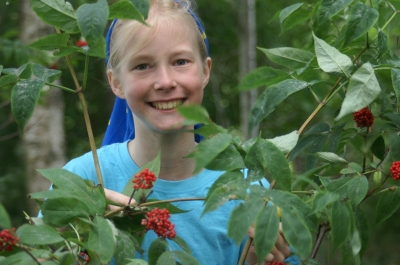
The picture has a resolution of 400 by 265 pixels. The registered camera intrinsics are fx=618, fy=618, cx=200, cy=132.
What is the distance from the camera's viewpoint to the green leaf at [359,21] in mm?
1500

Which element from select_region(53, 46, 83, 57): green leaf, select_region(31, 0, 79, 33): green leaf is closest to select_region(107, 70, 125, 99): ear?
select_region(53, 46, 83, 57): green leaf

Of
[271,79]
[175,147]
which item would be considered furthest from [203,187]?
[271,79]

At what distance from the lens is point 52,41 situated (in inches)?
58.9

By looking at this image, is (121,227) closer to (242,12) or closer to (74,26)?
(74,26)

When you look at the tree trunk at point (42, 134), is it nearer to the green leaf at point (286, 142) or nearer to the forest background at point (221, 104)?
the forest background at point (221, 104)

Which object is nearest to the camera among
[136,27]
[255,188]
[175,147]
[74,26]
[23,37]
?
[255,188]

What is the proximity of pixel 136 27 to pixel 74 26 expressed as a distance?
18.9 inches

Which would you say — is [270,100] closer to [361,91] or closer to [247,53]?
[361,91]

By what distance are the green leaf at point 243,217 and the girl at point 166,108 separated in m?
0.70

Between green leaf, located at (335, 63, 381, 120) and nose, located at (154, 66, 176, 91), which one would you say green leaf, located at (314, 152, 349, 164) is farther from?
nose, located at (154, 66, 176, 91)

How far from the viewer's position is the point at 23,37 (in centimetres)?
530

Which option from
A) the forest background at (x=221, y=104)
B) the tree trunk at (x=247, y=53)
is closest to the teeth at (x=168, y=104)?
the tree trunk at (x=247, y=53)

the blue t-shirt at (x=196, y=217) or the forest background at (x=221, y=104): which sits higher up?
the blue t-shirt at (x=196, y=217)

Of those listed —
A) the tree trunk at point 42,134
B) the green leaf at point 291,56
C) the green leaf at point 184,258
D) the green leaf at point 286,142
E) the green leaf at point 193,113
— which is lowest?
the tree trunk at point 42,134
